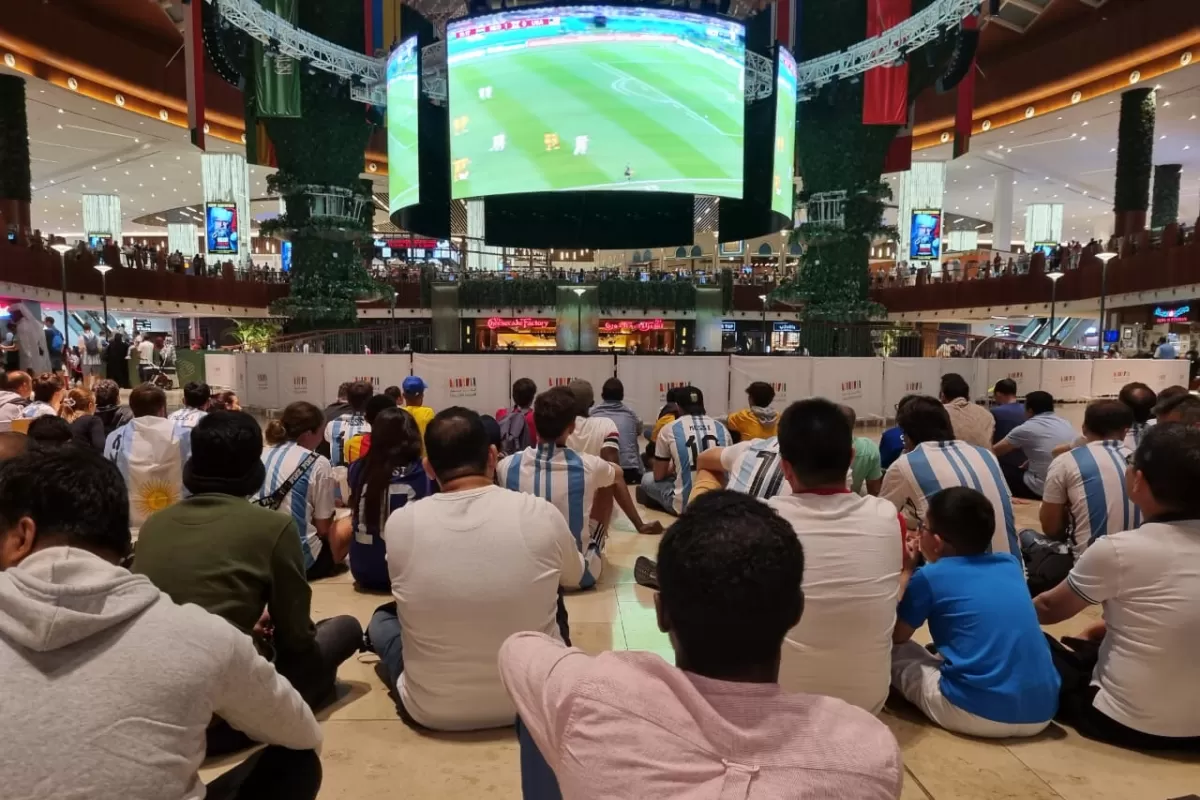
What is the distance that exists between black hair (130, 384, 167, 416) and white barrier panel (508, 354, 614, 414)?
16.8ft

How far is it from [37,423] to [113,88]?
1907 centimetres

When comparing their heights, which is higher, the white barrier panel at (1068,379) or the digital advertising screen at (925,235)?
the digital advertising screen at (925,235)

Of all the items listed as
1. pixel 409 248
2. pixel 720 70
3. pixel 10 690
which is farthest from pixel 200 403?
pixel 409 248

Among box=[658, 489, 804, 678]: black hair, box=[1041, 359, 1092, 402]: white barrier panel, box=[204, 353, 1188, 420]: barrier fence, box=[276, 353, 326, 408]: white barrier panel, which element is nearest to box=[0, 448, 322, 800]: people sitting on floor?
box=[658, 489, 804, 678]: black hair

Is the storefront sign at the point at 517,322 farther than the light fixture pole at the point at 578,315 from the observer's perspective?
Yes

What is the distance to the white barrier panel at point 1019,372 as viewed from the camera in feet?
41.5

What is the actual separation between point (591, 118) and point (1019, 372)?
8493 mm

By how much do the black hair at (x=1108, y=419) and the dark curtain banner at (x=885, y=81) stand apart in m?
11.4

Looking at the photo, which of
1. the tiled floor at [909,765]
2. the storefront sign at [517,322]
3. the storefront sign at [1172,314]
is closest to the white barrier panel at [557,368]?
the tiled floor at [909,765]

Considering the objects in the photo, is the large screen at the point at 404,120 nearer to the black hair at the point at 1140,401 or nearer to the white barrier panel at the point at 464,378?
the white barrier panel at the point at 464,378

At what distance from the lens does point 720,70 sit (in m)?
11.0

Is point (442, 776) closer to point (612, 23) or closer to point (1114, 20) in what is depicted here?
point (612, 23)

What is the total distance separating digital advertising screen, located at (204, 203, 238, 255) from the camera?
2470cm

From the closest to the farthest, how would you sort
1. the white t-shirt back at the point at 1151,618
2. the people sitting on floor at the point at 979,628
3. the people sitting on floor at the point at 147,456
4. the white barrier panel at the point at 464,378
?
the white t-shirt back at the point at 1151,618 → the people sitting on floor at the point at 979,628 → the people sitting on floor at the point at 147,456 → the white barrier panel at the point at 464,378
